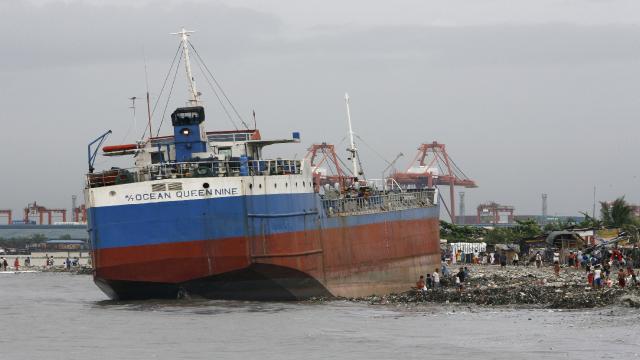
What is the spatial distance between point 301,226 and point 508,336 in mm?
11842

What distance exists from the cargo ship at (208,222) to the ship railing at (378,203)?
155cm

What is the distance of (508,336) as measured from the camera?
104 feet

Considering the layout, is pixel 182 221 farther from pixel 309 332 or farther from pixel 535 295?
pixel 535 295

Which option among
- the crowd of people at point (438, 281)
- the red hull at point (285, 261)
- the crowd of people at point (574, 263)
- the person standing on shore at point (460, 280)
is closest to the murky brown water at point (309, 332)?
the red hull at point (285, 261)

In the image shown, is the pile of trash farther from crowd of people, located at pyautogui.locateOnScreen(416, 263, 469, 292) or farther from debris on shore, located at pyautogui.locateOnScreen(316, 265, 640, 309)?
crowd of people, located at pyautogui.locateOnScreen(416, 263, 469, 292)

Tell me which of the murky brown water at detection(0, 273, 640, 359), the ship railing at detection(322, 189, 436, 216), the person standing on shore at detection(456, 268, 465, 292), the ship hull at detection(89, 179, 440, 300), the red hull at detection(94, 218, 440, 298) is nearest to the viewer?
the murky brown water at detection(0, 273, 640, 359)

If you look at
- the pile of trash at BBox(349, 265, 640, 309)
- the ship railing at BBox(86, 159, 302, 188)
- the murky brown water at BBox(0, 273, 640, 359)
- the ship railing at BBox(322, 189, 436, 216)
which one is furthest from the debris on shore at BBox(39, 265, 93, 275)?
the ship railing at BBox(86, 159, 302, 188)

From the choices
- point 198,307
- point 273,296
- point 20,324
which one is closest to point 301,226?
point 273,296

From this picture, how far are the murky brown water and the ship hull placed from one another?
0.74 meters

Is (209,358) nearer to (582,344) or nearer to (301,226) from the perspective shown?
(582,344)

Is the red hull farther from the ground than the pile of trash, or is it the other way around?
the red hull

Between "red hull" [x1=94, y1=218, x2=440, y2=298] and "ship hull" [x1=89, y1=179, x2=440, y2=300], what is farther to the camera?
"red hull" [x1=94, y1=218, x2=440, y2=298]

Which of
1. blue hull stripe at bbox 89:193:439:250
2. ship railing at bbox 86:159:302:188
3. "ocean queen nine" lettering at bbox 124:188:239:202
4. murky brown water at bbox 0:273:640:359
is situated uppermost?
ship railing at bbox 86:159:302:188

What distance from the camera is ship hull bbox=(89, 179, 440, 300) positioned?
38.7 metres
